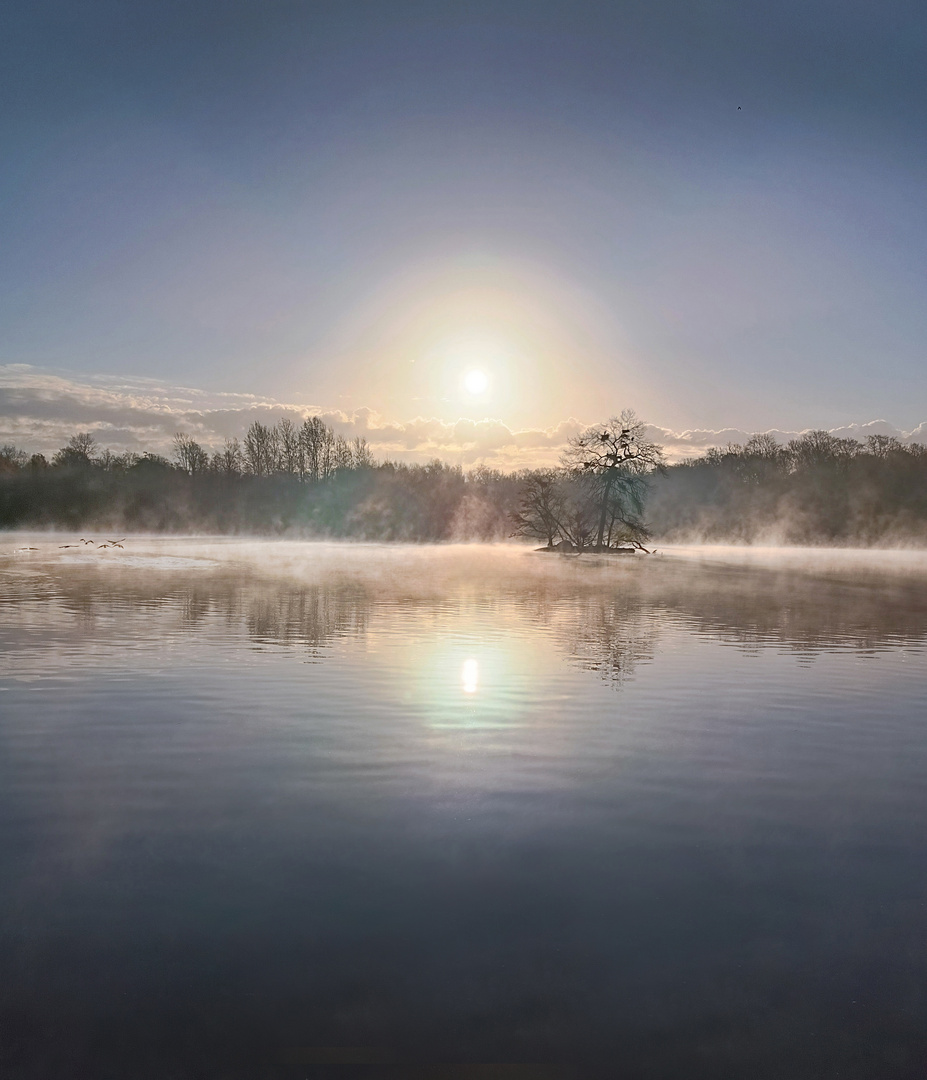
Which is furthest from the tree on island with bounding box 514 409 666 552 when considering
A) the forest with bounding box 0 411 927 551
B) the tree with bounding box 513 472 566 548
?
the forest with bounding box 0 411 927 551

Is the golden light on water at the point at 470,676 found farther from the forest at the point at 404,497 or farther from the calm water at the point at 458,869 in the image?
the forest at the point at 404,497

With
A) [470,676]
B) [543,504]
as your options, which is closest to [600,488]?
[543,504]

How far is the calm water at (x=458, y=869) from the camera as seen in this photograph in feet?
15.4

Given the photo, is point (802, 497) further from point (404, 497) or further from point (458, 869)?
point (458, 869)

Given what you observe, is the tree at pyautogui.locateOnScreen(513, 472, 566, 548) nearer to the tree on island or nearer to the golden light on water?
the tree on island

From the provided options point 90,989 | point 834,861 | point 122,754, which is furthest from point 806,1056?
point 122,754

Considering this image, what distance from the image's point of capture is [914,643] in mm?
18953

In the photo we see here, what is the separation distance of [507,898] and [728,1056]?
76.0 inches

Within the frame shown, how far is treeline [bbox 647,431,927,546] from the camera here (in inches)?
4983

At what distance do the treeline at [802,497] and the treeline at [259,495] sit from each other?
29.4m

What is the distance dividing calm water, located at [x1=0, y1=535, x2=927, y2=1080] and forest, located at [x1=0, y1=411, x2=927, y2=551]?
10178 cm

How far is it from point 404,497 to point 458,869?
12521cm

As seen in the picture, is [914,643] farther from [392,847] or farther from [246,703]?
[392,847]

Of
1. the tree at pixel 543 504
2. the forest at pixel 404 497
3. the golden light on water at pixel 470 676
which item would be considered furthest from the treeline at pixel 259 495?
the golden light on water at pixel 470 676
